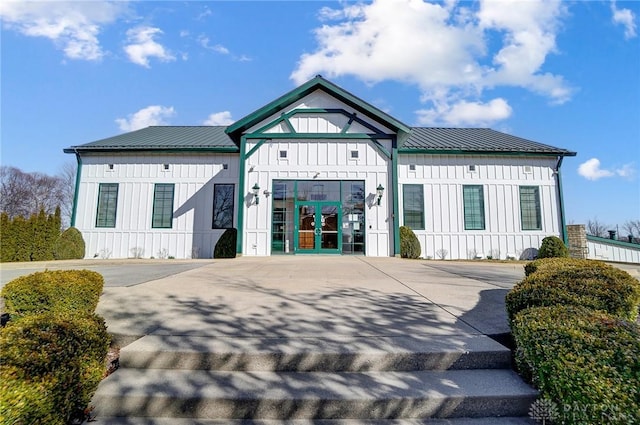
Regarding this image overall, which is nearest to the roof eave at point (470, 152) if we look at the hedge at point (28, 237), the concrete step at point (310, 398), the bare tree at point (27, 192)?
the concrete step at point (310, 398)

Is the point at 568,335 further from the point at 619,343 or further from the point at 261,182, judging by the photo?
the point at 261,182

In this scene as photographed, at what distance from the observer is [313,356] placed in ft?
9.60

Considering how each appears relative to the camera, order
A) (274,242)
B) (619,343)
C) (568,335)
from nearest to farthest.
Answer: (619,343) < (568,335) < (274,242)

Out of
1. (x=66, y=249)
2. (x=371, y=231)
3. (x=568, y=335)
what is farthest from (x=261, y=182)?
(x=568, y=335)

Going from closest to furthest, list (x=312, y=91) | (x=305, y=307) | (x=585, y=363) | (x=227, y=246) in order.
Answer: (x=585, y=363), (x=305, y=307), (x=227, y=246), (x=312, y=91)

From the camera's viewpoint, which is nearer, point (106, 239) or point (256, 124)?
point (256, 124)

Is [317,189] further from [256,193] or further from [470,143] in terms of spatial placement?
[470,143]

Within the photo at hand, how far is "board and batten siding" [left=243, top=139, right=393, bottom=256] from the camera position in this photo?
12969 millimetres

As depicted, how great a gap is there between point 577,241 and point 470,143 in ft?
22.4

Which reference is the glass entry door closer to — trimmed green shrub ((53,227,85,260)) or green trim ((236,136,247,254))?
green trim ((236,136,247,254))

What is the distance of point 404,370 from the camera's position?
2.94 meters

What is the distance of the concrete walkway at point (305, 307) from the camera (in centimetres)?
356

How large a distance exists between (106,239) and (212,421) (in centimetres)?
1529

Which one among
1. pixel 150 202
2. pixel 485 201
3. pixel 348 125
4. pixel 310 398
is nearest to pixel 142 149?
pixel 150 202
